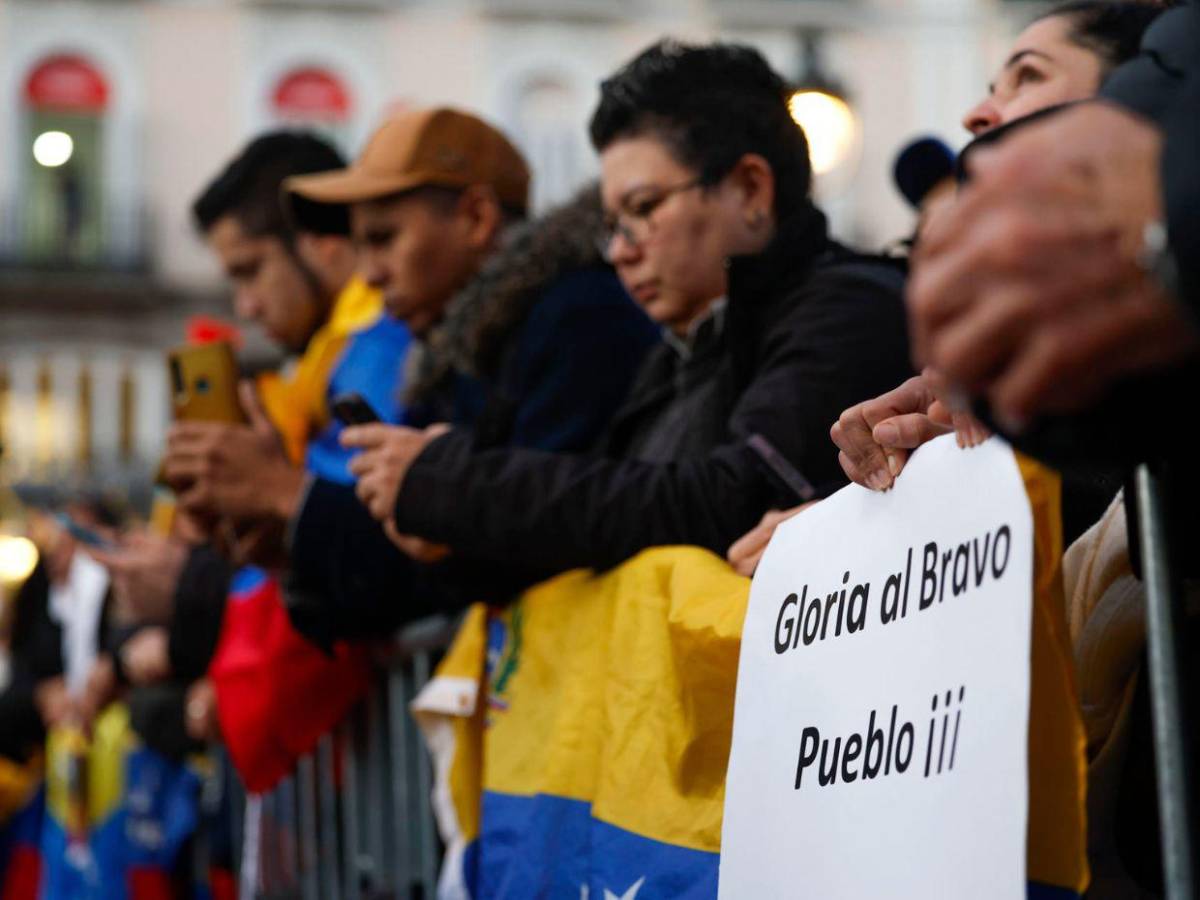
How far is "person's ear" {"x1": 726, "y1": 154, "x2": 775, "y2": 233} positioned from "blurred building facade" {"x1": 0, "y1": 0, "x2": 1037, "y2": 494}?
2419 cm

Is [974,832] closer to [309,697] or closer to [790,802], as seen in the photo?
[790,802]

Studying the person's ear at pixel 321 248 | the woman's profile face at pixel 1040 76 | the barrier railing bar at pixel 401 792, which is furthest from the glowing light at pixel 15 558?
the woman's profile face at pixel 1040 76

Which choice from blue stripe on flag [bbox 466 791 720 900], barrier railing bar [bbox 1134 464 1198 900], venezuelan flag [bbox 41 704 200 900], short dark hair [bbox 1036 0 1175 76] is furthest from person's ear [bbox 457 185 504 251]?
venezuelan flag [bbox 41 704 200 900]

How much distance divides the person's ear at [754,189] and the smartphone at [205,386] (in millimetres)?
1583

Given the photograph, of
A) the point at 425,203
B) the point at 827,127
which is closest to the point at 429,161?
the point at 425,203

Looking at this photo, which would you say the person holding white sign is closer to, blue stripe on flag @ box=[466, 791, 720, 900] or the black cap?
blue stripe on flag @ box=[466, 791, 720, 900]

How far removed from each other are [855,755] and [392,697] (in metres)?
2.53

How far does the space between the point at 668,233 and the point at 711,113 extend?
0.24 meters

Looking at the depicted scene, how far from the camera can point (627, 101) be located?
3271mm

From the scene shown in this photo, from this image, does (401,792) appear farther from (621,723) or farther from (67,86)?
(67,86)

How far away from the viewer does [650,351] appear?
11.3ft

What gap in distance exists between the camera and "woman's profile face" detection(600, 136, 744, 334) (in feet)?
10.2

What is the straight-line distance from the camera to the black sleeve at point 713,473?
8.89 feet

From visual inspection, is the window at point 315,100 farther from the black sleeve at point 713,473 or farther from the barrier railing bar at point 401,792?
the black sleeve at point 713,473
